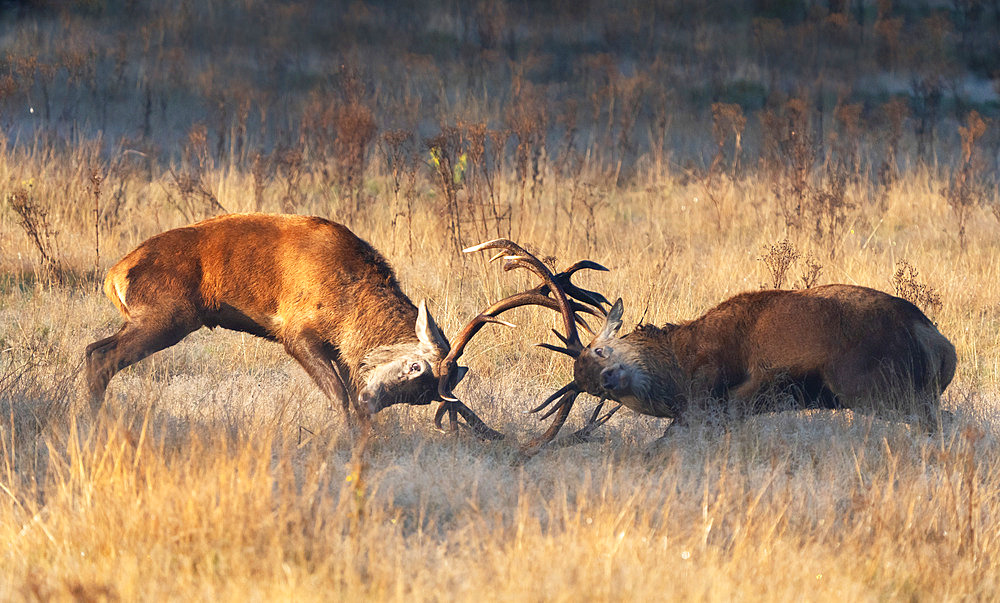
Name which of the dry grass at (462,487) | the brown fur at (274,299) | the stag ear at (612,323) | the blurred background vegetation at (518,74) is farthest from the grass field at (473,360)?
the stag ear at (612,323)

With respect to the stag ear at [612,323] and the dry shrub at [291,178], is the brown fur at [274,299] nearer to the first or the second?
the stag ear at [612,323]

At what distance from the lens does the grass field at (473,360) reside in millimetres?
3783

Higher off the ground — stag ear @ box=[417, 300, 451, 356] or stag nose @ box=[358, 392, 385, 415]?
stag ear @ box=[417, 300, 451, 356]

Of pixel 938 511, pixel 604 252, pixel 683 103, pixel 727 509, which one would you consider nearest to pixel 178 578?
pixel 727 509

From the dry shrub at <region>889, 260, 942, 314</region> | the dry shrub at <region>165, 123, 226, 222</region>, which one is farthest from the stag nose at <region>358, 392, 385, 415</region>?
the dry shrub at <region>165, 123, 226, 222</region>

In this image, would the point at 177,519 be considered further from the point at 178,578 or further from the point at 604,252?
the point at 604,252

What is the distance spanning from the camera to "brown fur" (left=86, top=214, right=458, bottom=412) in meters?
5.89

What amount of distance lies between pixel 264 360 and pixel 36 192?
4684 mm

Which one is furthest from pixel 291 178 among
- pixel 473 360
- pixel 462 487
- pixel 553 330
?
pixel 462 487

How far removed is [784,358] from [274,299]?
273 centimetres

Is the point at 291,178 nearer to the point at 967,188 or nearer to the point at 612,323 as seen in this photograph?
the point at 612,323

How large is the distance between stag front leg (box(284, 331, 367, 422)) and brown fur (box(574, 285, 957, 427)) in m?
1.26

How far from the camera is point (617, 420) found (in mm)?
6305

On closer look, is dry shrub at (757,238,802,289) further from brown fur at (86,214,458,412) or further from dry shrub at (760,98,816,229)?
brown fur at (86,214,458,412)
